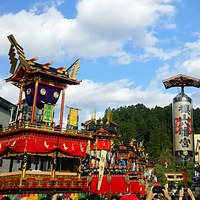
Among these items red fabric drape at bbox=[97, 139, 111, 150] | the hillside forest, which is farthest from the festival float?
the hillside forest

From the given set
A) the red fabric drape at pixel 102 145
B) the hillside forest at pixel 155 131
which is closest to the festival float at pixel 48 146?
the red fabric drape at pixel 102 145

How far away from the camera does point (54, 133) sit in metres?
23.4

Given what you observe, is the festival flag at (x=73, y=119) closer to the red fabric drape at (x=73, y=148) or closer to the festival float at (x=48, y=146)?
the festival float at (x=48, y=146)

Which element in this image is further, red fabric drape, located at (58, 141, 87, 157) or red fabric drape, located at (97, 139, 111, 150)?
red fabric drape, located at (97, 139, 111, 150)

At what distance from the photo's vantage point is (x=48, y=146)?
75.1 feet

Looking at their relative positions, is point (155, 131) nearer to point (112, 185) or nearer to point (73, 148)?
point (112, 185)

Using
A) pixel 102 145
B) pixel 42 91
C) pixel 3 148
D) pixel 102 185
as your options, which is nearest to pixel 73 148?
pixel 42 91

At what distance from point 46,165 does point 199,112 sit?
230ft

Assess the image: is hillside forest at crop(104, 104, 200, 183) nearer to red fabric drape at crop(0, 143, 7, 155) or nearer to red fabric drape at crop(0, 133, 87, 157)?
red fabric drape at crop(0, 133, 87, 157)

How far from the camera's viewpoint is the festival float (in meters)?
21.8

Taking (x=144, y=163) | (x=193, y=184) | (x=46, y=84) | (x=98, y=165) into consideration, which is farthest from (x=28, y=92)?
(x=193, y=184)

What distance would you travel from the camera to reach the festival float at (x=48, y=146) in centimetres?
2184

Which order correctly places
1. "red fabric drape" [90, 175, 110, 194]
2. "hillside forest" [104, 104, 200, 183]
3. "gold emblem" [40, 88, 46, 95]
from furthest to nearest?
"hillside forest" [104, 104, 200, 183], "red fabric drape" [90, 175, 110, 194], "gold emblem" [40, 88, 46, 95]

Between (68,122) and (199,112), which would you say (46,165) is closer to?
(68,122)
